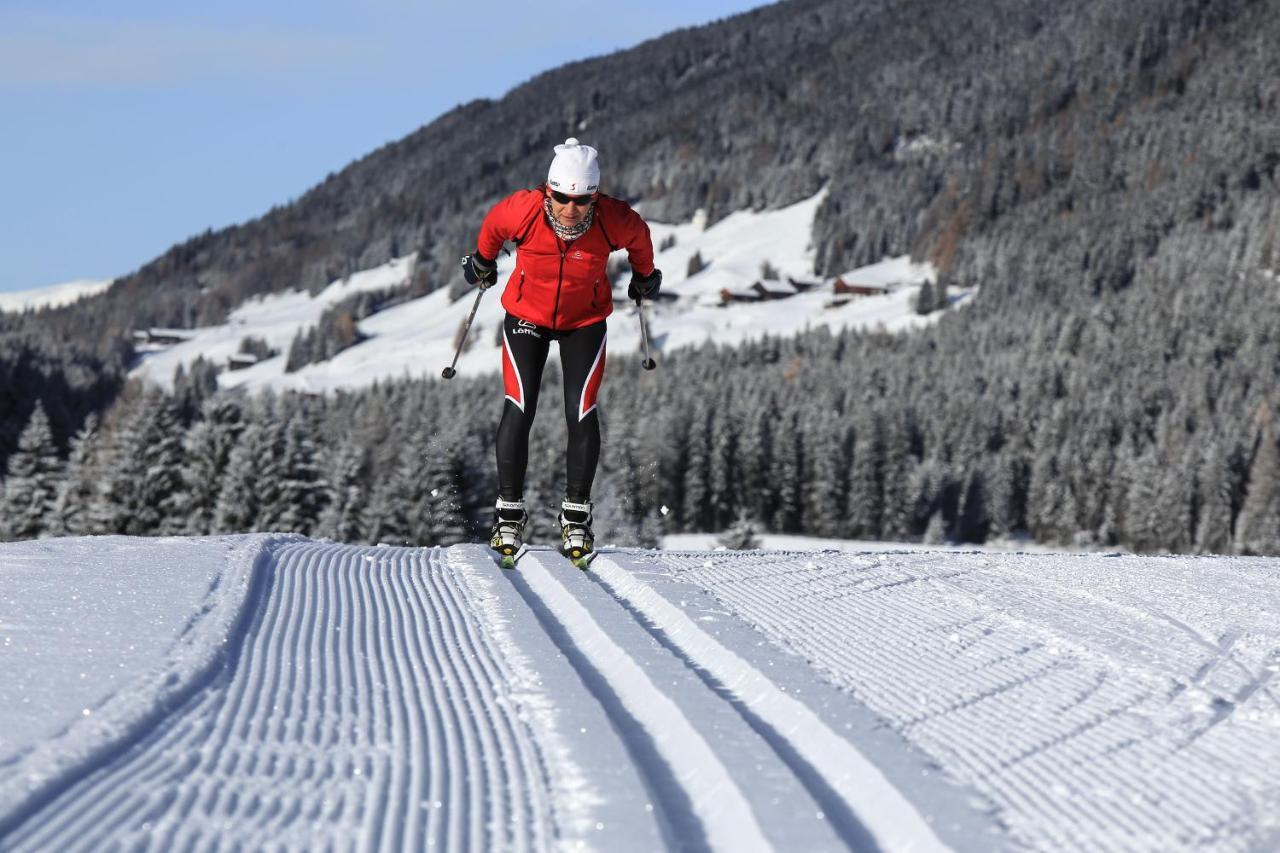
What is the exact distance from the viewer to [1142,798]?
3.24 meters

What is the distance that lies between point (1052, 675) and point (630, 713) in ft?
5.11

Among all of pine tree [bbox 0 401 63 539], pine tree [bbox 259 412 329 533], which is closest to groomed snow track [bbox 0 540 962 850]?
pine tree [bbox 259 412 329 533]

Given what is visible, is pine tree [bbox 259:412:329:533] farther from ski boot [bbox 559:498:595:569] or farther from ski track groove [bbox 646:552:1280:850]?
ski track groove [bbox 646:552:1280:850]

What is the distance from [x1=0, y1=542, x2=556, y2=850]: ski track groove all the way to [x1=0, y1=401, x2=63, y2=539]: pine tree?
3531 centimetres

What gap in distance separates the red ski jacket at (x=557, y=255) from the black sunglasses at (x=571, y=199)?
0.49 ft

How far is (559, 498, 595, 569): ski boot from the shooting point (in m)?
7.18

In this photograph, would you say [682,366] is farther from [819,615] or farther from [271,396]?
[819,615]

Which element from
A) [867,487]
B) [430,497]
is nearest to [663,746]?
[430,497]

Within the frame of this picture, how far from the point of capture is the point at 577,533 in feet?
24.3

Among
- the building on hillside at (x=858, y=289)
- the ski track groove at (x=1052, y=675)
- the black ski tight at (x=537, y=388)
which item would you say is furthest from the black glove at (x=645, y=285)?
the building on hillside at (x=858, y=289)

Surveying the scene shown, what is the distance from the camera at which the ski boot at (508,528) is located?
7.33 m

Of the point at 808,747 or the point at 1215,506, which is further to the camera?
the point at 1215,506

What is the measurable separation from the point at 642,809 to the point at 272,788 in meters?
0.91

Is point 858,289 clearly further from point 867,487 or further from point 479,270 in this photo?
point 479,270
